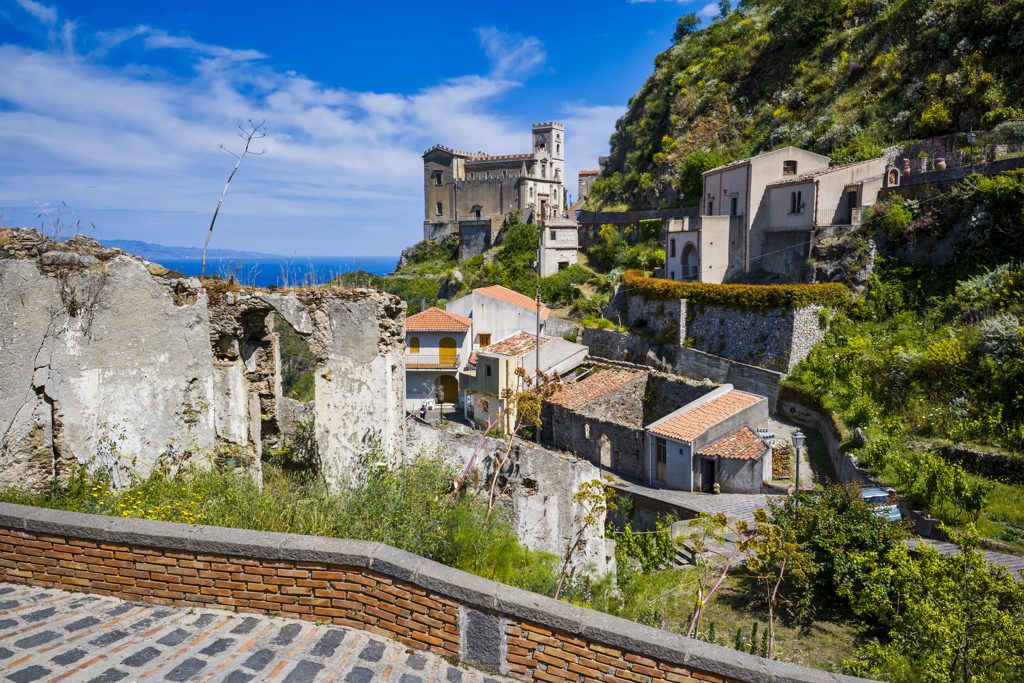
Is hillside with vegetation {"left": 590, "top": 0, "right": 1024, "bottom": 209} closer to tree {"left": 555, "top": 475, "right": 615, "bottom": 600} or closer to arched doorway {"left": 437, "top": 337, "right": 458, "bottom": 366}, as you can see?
arched doorway {"left": 437, "top": 337, "right": 458, "bottom": 366}

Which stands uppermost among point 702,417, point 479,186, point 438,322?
point 479,186

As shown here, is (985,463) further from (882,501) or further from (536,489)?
(536,489)

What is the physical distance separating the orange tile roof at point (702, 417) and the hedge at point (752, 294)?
16.5 feet

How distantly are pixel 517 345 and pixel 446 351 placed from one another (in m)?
5.05

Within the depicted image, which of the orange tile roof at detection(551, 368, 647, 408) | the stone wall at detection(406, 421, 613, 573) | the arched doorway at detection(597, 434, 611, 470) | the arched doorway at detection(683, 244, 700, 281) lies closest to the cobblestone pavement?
the stone wall at detection(406, 421, 613, 573)

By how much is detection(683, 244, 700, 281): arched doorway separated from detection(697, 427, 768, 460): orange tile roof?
41.0ft

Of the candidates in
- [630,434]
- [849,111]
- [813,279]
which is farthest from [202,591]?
[849,111]

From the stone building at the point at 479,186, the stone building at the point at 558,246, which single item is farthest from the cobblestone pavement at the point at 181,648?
the stone building at the point at 479,186

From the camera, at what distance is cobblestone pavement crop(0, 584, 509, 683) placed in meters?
4.33

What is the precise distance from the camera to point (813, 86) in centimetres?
3841

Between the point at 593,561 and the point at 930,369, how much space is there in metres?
14.6

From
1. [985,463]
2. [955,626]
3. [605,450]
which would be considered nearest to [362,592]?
[955,626]

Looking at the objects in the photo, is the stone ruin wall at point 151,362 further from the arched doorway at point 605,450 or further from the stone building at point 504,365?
the stone building at point 504,365

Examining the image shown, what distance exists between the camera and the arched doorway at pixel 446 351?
105 ft
